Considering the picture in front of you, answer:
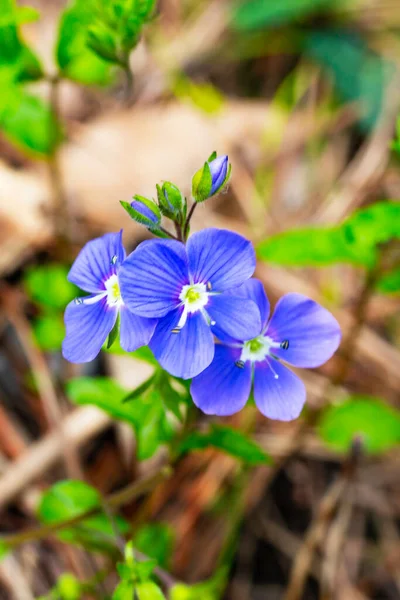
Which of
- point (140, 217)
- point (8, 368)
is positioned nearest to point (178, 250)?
point (140, 217)

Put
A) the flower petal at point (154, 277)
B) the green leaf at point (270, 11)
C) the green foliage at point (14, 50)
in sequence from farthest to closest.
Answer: the green leaf at point (270, 11)
the green foliage at point (14, 50)
the flower petal at point (154, 277)

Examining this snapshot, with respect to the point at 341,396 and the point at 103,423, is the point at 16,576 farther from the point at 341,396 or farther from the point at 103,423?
the point at 341,396

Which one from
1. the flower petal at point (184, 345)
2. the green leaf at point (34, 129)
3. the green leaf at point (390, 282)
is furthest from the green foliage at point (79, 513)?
the green leaf at point (34, 129)

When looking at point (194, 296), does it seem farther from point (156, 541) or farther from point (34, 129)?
point (34, 129)

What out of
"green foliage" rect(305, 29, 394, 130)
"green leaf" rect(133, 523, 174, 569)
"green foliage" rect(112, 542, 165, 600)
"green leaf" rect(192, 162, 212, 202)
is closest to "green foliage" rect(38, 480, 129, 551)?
"green leaf" rect(133, 523, 174, 569)

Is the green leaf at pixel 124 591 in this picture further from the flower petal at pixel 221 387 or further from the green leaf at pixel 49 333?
the green leaf at pixel 49 333
